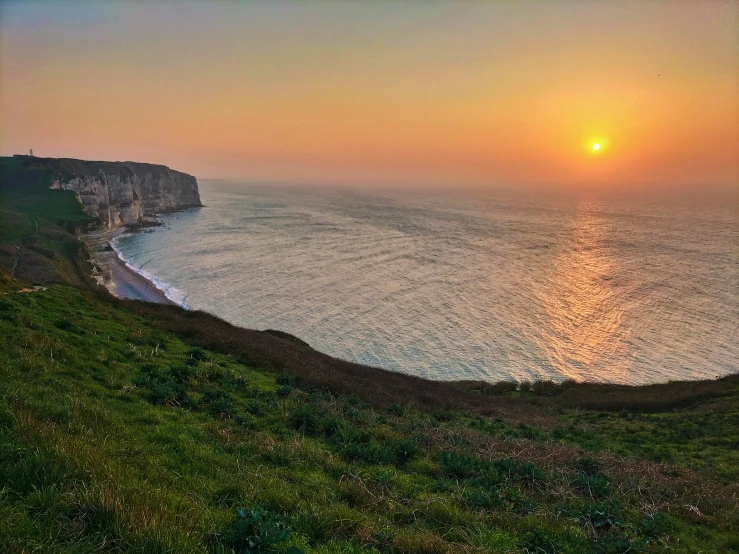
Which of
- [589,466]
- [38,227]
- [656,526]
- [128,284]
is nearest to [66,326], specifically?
[589,466]

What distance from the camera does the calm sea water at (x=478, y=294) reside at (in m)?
43.0

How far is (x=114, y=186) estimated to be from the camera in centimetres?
12100

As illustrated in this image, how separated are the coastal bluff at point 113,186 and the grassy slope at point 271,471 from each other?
10616 centimetres

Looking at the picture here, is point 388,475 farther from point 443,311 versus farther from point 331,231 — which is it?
point 331,231

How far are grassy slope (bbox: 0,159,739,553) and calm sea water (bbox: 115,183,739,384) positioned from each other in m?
24.1

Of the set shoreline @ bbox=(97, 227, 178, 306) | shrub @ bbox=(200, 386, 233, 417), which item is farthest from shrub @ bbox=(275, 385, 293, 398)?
shoreline @ bbox=(97, 227, 178, 306)

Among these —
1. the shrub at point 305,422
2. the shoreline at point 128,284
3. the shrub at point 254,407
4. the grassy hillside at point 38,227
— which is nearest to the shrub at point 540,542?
the shrub at point 305,422

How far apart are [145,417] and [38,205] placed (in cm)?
11196

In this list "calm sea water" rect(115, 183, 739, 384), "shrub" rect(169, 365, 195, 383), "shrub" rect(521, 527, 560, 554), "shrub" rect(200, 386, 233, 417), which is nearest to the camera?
"shrub" rect(521, 527, 560, 554)

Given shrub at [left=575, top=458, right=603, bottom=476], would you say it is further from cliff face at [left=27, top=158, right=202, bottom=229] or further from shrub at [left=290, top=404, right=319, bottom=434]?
cliff face at [left=27, top=158, right=202, bottom=229]

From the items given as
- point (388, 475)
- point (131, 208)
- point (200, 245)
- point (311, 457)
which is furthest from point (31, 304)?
point (131, 208)

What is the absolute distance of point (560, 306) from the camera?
5769 cm

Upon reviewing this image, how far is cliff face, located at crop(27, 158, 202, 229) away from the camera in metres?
108

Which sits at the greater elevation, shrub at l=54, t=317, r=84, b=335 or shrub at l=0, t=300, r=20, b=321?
shrub at l=0, t=300, r=20, b=321
